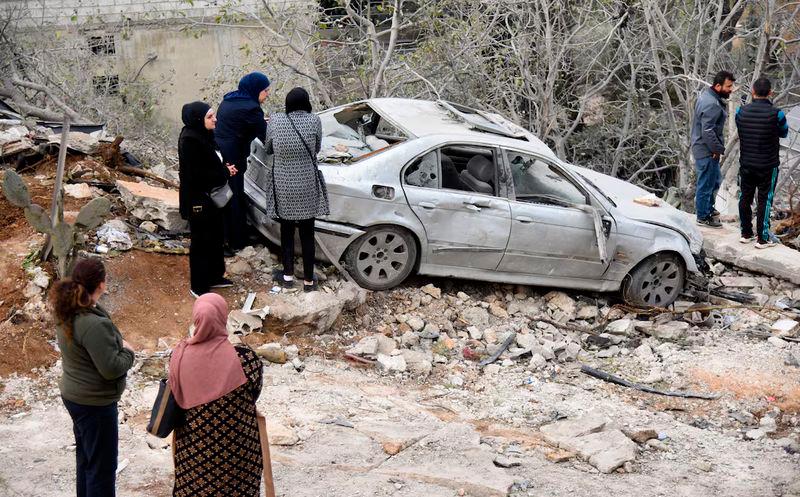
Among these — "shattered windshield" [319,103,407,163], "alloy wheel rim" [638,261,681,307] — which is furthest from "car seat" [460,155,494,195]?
"alloy wheel rim" [638,261,681,307]

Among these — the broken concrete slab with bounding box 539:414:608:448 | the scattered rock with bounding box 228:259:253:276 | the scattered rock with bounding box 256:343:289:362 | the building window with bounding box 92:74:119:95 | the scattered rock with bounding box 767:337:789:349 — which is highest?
the building window with bounding box 92:74:119:95

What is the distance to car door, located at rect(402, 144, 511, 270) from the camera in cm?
779

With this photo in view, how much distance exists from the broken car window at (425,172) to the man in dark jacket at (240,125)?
1312 millimetres

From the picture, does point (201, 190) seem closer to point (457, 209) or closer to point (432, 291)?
point (457, 209)

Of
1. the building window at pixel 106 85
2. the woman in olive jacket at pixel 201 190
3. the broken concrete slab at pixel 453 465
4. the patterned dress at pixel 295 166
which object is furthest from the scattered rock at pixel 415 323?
the building window at pixel 106 85

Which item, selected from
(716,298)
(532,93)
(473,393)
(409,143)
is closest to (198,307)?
(473,393)

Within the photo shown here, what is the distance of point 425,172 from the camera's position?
7.86 meters

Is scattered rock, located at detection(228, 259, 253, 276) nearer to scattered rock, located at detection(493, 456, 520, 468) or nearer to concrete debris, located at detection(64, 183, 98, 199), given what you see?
concrete debris, located at detection(64, 183, 98, 199)

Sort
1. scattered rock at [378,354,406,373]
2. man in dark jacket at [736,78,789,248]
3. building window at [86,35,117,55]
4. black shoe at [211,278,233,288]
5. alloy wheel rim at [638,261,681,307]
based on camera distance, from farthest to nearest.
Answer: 1. building window at [86,35,117,55]
2. man in dark jacket at [736,78,789,248]
3. alloy wheel rim at [638,261,681,307]
4. black shoe at [211,278,233,288]
5. scattered rock at [378,354,406,373]

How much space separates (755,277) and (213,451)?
7.50 metres

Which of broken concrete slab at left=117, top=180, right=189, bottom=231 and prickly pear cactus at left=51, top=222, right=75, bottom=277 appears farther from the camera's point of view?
broken concrete slab at left=117, top=180, right=189, bottom=231

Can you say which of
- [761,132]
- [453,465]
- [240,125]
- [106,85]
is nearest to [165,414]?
[453,465]

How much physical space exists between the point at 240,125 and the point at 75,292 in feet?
12.5

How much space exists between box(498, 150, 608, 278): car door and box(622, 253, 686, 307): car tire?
61cm
